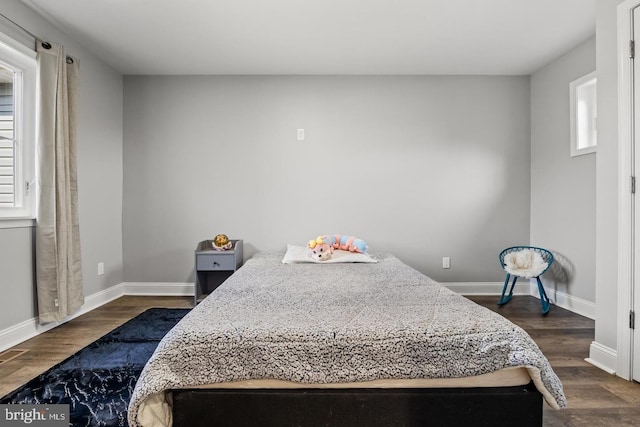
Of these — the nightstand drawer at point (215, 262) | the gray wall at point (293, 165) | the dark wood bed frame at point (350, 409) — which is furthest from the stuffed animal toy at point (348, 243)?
the dark wood bed frame at point (350, 409)

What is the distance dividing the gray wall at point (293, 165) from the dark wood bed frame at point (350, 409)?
8.75ft

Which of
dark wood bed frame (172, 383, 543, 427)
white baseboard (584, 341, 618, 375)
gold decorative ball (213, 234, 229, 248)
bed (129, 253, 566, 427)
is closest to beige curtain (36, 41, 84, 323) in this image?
gold decorative ball (213, 234, 229, 248)

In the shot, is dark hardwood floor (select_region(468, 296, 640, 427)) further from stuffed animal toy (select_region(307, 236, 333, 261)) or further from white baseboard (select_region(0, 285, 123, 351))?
white baseboard (select_region(0, 285, 123, 351))

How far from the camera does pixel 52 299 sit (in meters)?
2.78

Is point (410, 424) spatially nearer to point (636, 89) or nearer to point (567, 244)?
point (636, 89)

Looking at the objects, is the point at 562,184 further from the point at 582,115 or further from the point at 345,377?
the point at 345,377

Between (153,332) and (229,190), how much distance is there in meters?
1.69

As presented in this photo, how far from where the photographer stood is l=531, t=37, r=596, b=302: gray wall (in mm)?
3236

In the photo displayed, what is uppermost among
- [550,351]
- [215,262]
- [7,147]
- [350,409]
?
[7,147]

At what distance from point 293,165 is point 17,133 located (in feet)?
7.61

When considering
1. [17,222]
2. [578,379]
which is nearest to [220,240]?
[17,222]

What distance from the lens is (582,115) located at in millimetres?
3365

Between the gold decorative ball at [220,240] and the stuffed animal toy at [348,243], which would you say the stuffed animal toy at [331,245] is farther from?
the gold decorative ball at [220,240]

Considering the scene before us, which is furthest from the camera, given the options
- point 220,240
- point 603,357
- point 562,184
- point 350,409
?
point 220,240
